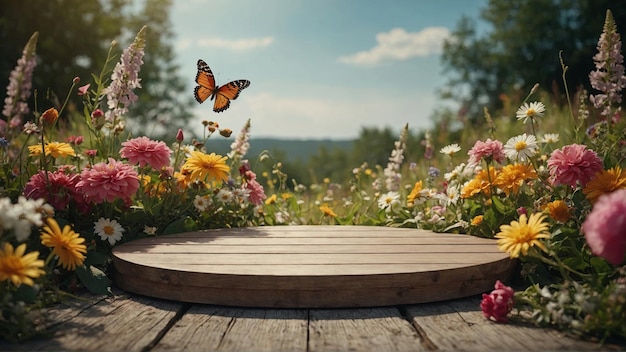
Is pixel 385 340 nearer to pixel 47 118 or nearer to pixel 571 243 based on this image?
pixel 571 243

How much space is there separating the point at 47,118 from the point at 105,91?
1.92 feet

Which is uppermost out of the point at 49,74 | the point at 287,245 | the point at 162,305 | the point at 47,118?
the point at 49,74

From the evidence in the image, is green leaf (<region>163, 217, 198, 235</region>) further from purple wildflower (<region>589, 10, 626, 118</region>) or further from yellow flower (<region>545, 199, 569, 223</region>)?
purple wildflower (<region>589, 10, 626, 118</region>)

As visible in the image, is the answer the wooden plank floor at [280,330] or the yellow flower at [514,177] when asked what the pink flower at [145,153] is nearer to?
the wooden plank floor at [280,330]

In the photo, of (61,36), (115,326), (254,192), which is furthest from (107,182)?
(61,36)

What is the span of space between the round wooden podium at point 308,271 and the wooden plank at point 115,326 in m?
0.08

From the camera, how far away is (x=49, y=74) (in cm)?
1515

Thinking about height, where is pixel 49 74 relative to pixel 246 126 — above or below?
above

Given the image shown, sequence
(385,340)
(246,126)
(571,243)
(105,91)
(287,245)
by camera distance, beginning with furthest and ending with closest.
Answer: (246,126) < (105,91) < (287,245) < (571,243) < (385,340)

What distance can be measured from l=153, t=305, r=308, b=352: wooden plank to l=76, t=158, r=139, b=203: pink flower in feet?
2.30

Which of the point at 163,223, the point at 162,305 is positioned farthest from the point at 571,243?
the point at 163,223

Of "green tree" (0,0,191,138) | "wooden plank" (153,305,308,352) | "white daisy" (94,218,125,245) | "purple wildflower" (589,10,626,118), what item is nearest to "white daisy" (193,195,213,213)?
"white daisy" (94,218,125,245)

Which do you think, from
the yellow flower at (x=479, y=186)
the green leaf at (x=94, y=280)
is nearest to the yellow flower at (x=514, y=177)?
the yellow flower at (x=479, y=186)

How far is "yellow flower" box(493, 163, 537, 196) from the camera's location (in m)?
2.75
